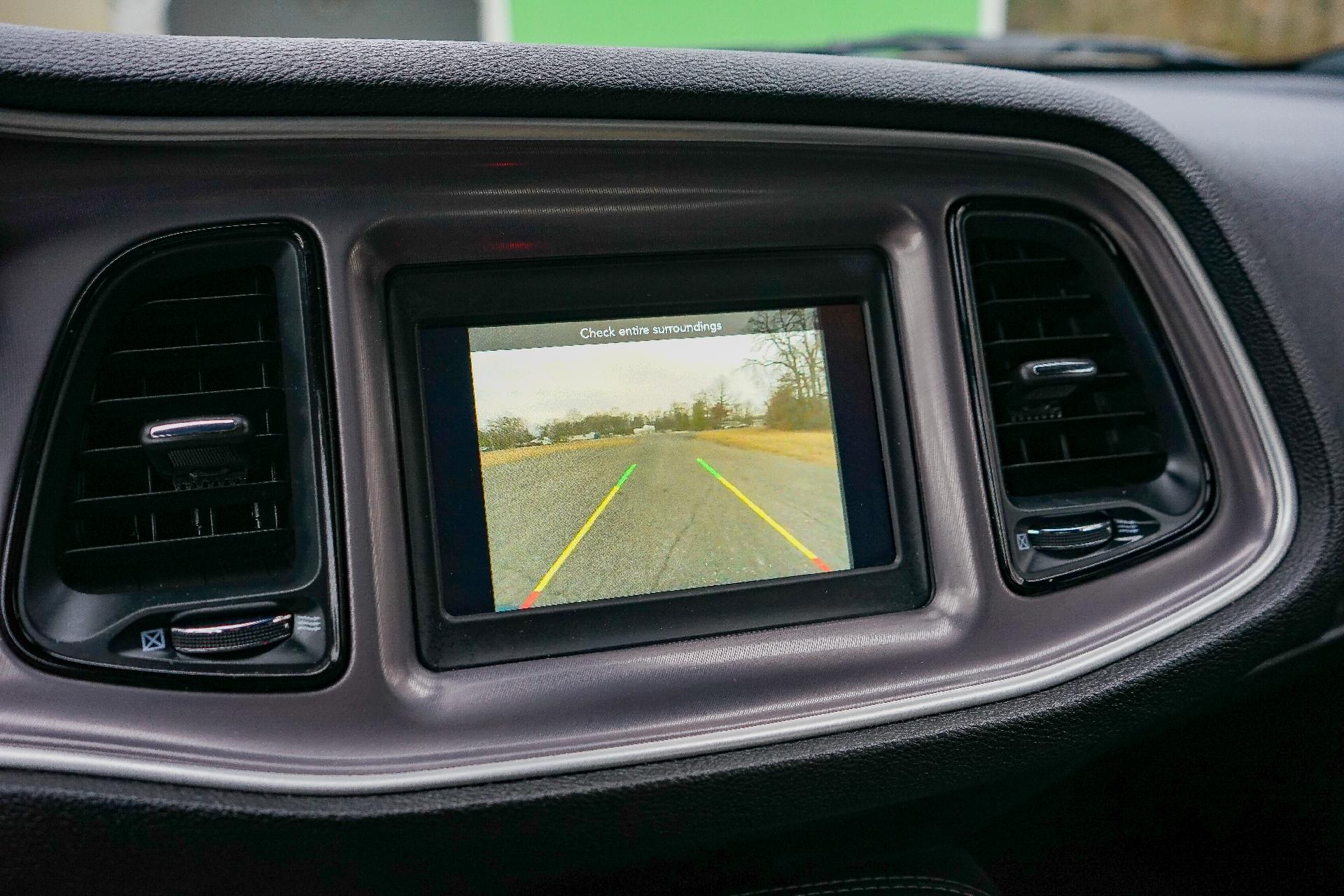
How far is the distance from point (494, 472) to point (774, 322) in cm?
44

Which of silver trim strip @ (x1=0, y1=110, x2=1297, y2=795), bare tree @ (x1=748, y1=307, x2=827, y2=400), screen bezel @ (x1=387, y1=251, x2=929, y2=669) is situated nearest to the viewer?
silver trim strip @ (x1=0, y1=110, x2=1297, y2=795)

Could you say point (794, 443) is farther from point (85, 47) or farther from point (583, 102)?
point (85, 47)

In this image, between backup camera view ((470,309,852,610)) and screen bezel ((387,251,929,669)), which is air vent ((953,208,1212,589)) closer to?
screen bezel ((387,251,929,669))

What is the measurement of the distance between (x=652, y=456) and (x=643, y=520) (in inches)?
3.3

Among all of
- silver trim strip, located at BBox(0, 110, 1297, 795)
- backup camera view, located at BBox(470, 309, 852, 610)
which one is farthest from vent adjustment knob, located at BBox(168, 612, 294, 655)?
backup camera view, located at BBox(470, 309, 852, 610)

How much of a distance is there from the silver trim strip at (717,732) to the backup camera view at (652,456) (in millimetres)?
205

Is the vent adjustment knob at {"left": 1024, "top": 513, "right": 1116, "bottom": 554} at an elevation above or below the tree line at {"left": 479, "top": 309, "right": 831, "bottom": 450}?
below

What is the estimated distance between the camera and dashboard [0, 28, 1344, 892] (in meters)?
1.07

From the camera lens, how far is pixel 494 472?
1.22 metres

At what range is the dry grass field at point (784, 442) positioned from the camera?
1284mm

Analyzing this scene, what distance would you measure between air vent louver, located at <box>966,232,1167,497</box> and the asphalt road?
Result: 0.35 m

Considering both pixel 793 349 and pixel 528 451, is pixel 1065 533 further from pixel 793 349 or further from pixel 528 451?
pixel 528 451

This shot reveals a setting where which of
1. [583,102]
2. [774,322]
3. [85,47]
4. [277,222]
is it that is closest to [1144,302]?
[774,322]

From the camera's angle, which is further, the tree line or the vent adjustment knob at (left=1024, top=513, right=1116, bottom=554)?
the vent adjustment knob at (left=1024, top=513, right=1116, bottom=554)
